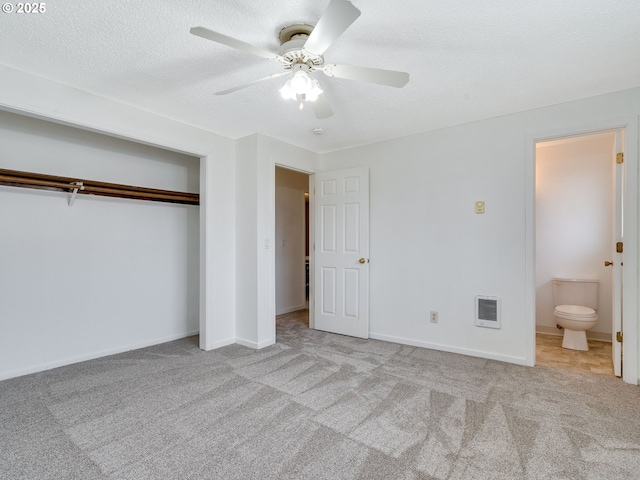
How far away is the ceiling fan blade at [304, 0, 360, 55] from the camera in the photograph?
4.35 ft

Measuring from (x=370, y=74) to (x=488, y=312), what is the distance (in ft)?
8.27

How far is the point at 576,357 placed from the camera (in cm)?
326

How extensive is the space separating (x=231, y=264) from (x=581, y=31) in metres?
3.47

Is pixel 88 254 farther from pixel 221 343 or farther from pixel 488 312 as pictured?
pixel 488 312

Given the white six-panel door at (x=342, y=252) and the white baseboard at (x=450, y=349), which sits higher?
the white six-panel door at (x=342, y=252)

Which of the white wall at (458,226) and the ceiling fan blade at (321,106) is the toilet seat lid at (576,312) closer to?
the white wall at (458,226)

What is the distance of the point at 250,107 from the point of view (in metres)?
2.91

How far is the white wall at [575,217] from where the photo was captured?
3.79 m

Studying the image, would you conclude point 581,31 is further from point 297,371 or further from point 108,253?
point 108,253

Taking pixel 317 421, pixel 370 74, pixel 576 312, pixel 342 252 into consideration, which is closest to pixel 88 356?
pixel 317 421

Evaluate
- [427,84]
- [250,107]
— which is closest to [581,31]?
[427,84]

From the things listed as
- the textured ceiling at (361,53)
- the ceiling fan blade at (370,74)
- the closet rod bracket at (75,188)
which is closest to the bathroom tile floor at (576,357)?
the textured ceiling at (361,53)

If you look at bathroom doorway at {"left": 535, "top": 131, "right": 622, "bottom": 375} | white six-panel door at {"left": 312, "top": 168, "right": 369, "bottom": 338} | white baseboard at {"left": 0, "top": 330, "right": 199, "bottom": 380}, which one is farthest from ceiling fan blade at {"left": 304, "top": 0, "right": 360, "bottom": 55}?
white baseboard at {"left": 0, "top": 330, "right": 199, "bottom": 380}

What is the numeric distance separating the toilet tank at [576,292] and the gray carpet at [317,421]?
1.42m
